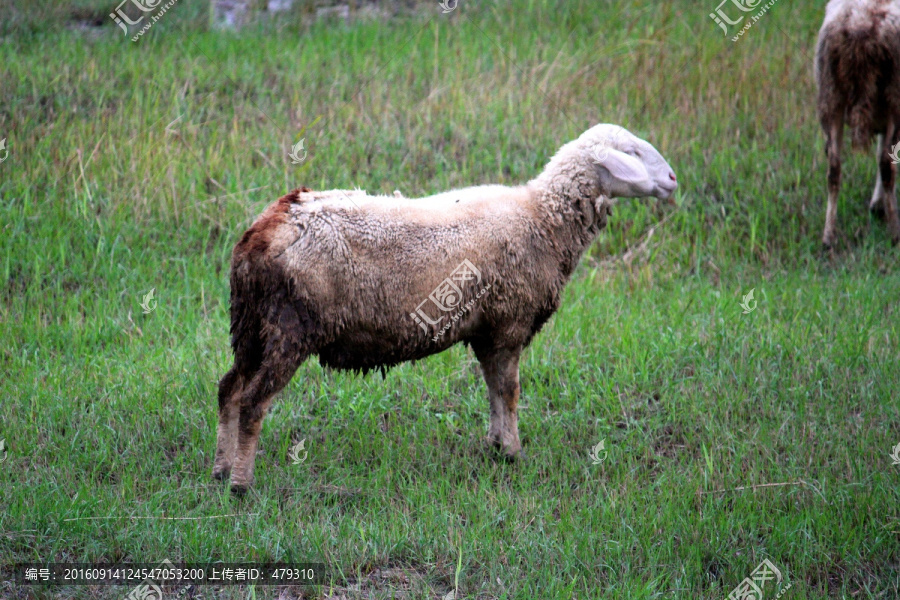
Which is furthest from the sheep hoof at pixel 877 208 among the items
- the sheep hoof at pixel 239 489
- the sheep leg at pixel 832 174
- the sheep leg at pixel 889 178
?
the sheep hoof at pixel 239 489

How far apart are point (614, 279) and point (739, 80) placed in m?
3.49

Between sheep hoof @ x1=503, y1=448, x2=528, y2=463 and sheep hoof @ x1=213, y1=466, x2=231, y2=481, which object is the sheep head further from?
sheep hoof @ x1=213, y1=466, x2=231, y2=481

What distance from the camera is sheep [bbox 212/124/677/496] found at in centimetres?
477

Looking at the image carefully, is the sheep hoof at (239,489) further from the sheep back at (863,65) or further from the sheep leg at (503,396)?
the sheep back at (863,65)

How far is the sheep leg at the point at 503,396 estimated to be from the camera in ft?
18.0

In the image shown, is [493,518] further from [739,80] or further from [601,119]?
[739,80]

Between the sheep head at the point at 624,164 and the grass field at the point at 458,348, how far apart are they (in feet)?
4.75

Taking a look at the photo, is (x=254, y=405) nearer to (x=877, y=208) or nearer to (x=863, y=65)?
(x=863, y=65)

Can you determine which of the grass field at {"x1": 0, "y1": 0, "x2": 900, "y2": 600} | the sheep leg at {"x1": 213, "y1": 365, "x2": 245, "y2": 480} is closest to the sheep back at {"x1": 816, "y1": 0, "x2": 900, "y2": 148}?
the grass field at {"x1": 0, "y1": 0, "x2": 900, "y2": 600}

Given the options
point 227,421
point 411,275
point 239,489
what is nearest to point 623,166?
point 411,275

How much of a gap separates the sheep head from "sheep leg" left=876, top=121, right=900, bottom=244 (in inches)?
141

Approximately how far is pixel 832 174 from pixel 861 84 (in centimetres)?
82

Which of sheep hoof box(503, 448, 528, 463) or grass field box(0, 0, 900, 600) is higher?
grass field box(0, 0, 900, 600)

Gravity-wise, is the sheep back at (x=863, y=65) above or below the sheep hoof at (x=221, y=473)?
above
